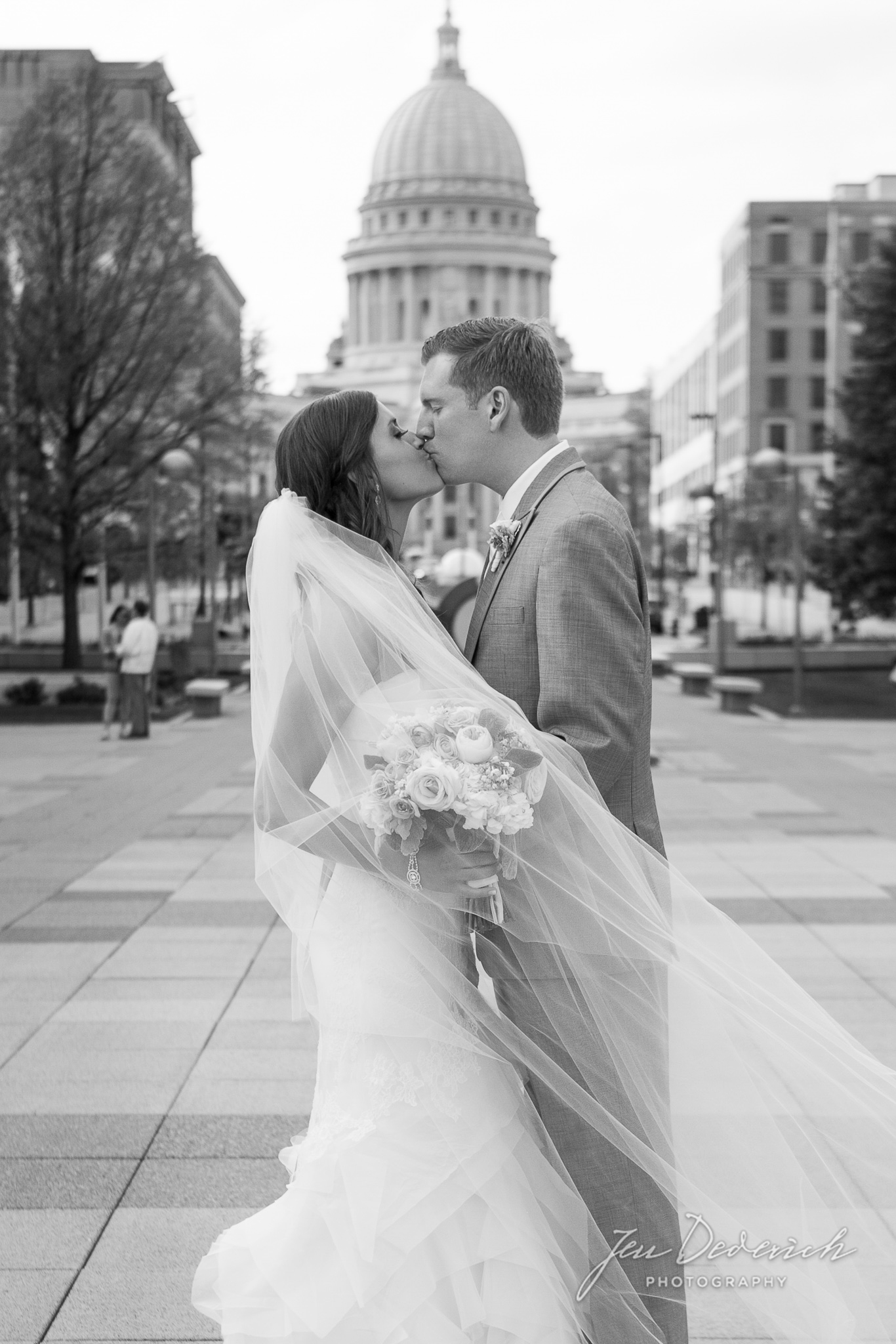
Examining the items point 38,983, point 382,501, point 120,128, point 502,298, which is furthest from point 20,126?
point 502,298

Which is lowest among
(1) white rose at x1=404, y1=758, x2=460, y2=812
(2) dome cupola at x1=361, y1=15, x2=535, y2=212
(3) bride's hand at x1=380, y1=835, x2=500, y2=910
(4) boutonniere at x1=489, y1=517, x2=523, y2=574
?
(3) bride's hand at x1=380, y1=835, x2=500, y2=910

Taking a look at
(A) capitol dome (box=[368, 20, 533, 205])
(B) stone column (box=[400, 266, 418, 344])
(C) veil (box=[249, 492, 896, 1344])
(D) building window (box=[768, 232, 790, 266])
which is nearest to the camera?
(C) veil (box=[249, 492, 896, 1344])

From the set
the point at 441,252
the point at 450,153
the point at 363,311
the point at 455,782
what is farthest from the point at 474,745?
the point at 450,153

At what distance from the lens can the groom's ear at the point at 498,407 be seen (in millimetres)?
3463

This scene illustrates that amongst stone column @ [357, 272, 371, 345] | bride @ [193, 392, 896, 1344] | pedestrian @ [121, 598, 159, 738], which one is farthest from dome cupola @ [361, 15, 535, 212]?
bride @ [193, 392, 896, 1344]

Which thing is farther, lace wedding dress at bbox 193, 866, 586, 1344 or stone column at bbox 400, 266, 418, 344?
stone column at bbox 400, 266, 418, 344

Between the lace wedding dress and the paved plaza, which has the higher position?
the lace wedding dress

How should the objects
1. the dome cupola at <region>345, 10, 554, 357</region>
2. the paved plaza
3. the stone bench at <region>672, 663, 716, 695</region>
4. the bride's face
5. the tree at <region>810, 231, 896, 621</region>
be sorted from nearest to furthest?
the bride's face, the paved plaza, the stone bench at <region>672, 663, 716, 695</region>, the tree at <region>810, 231, 896, 621</region>, the dome cupola at <region>345, 10, 554, 357</region>

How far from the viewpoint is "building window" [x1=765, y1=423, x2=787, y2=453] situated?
94500 mm

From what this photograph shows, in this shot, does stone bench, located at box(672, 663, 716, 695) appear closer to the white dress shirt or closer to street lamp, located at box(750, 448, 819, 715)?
street lamp, located at box(750, 448, 819, 715)

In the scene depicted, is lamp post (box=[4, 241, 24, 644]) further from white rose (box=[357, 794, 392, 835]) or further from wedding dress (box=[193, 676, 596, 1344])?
white rose (box=[357, 794, 392, 835])

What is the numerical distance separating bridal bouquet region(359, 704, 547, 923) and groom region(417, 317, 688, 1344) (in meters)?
0.13

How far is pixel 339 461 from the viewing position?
3557 mm

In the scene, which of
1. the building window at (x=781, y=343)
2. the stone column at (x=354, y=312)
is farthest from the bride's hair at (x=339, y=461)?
the stone column at (x=354, y=312)
